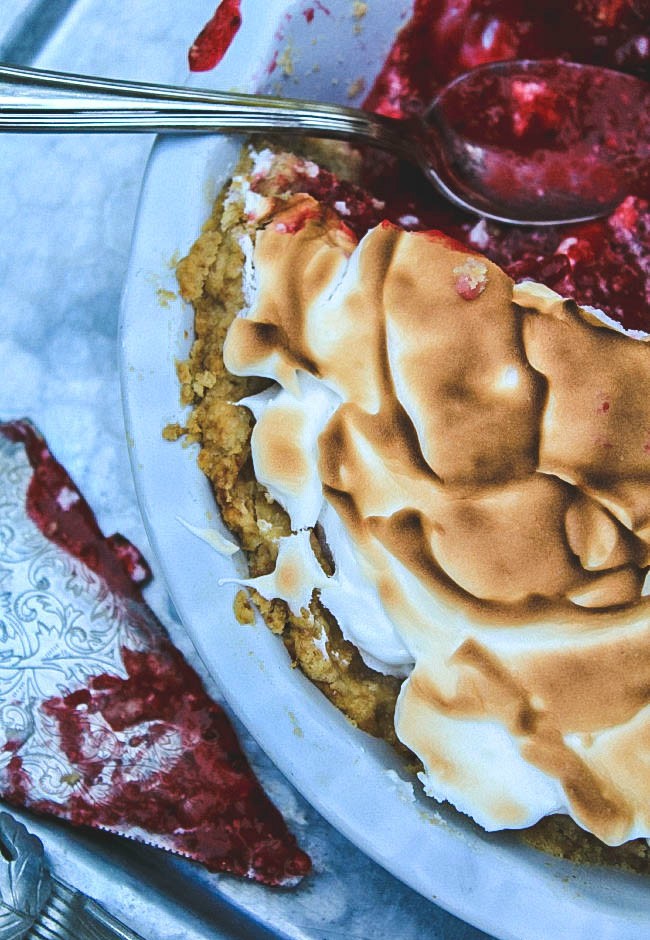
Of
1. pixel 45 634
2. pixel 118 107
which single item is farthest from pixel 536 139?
pixel 45 634

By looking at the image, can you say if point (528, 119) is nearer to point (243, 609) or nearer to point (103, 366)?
point (103, 366)

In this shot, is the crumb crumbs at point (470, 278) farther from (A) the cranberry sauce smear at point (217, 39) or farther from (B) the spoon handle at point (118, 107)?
(A) the cranberry sauce smear at point (217, 39)

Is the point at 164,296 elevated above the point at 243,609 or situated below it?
above

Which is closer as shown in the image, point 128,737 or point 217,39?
point 217,39

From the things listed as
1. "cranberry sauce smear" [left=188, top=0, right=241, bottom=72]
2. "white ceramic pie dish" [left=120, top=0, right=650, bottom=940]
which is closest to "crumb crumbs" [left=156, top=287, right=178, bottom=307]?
"white ceramic pie dish" [left=120, top=0, right=650, bottom=940]

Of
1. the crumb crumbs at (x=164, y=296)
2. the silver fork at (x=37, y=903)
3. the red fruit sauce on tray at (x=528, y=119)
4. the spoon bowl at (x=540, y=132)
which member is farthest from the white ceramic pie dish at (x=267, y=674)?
the silver fork at (x=37, y=903)

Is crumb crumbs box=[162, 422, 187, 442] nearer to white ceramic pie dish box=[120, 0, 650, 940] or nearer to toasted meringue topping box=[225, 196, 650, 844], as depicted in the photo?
white ceramic pie dish box=[120, 0, 650, 940]
